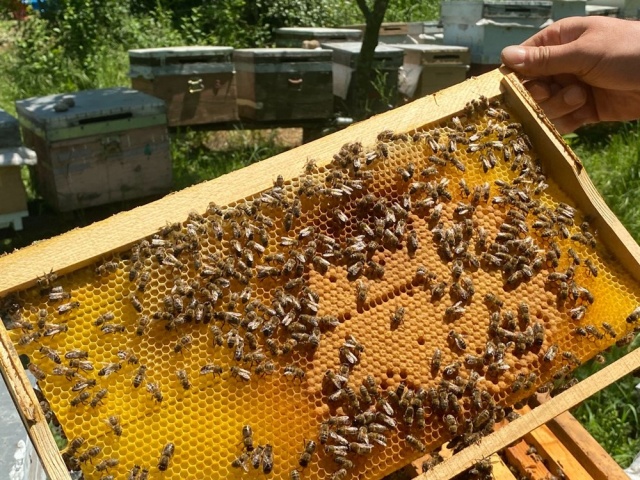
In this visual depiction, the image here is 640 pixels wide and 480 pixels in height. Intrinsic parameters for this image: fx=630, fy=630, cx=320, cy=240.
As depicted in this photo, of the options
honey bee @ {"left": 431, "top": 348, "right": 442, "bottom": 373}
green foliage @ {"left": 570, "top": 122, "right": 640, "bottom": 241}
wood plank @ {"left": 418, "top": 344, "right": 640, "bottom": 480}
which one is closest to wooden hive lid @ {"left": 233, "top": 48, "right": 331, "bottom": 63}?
green foliage @ {"left": 570, "top": 122, "right": 640, "bottom": 241}

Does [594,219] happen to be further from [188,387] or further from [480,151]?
[188,387]

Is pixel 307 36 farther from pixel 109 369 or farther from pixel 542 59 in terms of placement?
pixel 109 369

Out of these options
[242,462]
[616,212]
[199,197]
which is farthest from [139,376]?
[616,212]

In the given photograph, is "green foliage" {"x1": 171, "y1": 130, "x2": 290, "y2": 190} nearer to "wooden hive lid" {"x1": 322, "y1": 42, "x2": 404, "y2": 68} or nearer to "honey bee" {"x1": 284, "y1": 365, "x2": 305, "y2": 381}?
"wooden hive lid" {"x1": 322, "y1": 42, "x2": 404, "y2": 68}

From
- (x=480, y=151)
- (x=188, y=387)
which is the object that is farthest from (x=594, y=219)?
(x=188, y=387)

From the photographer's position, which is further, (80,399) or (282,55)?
(282,55)

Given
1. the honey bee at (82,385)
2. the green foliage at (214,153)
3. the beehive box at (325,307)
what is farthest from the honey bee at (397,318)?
the green foliage at (214,153)
